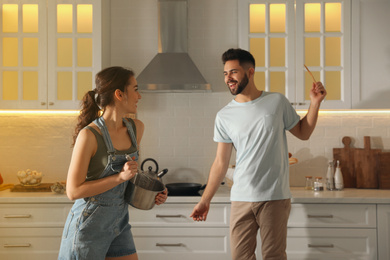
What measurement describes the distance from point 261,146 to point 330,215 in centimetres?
116

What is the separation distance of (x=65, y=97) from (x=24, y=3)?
2.90 ft

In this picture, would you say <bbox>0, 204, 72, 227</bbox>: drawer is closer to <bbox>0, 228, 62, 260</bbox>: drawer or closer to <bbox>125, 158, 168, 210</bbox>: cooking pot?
<bbox>0, 228, 62, 260</bbox>: drawer

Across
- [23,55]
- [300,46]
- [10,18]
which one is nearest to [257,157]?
[300,46]

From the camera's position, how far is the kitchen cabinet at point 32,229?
343 cm

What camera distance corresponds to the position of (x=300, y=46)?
12.2 feet

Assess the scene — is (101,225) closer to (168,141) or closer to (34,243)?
(34,243)

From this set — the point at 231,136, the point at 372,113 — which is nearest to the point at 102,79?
the point at 231,136

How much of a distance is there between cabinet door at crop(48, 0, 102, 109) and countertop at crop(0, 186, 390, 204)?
774 mm

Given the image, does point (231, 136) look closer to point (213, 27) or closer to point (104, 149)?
point (104, 149)

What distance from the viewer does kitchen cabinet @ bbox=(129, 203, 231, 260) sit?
11.2 feet

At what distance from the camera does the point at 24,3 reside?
377 centimetres

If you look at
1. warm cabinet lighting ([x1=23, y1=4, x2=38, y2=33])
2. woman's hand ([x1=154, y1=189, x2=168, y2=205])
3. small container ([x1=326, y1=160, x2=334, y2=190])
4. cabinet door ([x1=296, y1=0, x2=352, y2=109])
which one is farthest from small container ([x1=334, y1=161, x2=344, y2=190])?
warm cabinet lighting ([x1=23, y1=4, x2=38, y2=33])

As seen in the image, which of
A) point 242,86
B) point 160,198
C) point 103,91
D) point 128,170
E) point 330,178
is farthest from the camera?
point 330,178

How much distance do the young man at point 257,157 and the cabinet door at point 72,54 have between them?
4.86 feet
